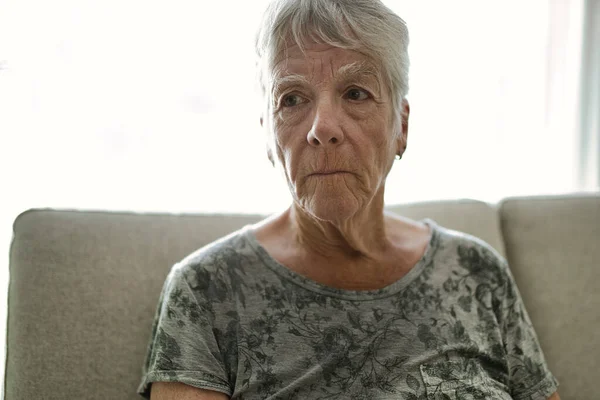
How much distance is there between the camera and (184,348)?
44.8 inches

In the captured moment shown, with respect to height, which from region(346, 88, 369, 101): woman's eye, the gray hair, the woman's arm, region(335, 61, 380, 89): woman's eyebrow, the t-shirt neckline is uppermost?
the gray hair

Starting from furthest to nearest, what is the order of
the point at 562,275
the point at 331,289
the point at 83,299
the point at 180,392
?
the point at 562,275 → the point at 83,299 → the point at 331,289 → the point at 180,392

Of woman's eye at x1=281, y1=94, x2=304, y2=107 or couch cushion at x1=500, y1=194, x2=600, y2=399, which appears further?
couch cushion at x1=500, y1=194, x2=600, y2=399

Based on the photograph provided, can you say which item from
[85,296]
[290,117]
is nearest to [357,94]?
[290,117]

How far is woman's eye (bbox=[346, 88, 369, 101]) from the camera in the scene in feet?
3.87

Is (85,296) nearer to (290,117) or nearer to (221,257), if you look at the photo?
(221,257)

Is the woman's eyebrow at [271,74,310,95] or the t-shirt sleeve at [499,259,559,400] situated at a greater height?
the woman's eyebrow at [271,74,310,95]

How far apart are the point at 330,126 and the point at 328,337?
1.39ft

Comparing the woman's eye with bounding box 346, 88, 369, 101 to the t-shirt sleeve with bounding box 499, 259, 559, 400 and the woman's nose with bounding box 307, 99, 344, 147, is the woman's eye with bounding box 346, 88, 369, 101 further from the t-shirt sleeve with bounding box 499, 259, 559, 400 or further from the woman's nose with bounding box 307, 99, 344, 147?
the t-shirt sleeve with bounding box 499, 259, 559, 400

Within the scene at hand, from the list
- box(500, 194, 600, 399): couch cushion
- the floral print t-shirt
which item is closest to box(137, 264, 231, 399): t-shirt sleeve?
the floral print t-shirt

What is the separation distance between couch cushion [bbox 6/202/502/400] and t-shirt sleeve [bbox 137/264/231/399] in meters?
0.15

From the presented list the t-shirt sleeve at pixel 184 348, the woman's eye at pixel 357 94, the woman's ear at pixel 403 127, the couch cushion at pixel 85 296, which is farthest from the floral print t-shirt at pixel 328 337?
the woman's eye at pixel 357 94

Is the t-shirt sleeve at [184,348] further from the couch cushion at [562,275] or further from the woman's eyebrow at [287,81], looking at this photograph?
the couch cushion at [562,275]

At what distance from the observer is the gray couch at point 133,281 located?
1.29 meters
